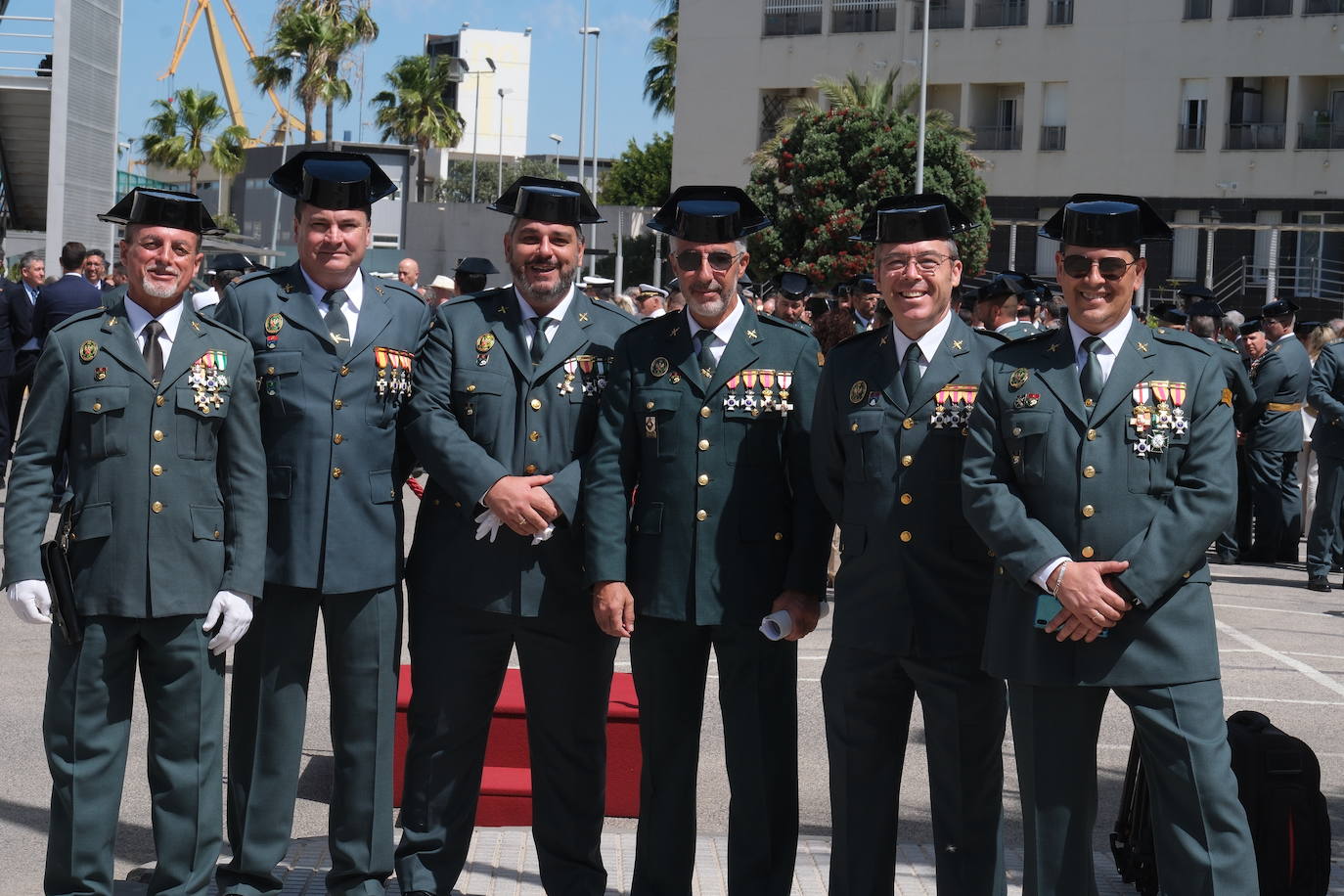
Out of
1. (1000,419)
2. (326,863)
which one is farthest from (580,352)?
(326,863)

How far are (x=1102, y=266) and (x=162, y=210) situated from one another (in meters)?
2.82

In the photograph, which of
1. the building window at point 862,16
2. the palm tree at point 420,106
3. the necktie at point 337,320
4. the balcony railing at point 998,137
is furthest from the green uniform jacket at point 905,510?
the palm tree at point 420,106

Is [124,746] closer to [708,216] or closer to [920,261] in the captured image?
[708,216]

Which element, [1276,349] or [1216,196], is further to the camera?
[1216,196]

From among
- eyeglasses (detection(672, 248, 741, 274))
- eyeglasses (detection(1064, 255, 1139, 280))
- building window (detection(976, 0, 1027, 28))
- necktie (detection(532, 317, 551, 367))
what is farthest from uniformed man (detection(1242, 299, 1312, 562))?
building window (detection(976, 0, 1027, 28))

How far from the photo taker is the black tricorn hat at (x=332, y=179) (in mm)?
4926

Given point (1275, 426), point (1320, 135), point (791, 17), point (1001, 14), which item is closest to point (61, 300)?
point (1275, 426)

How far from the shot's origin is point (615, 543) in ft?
15.6

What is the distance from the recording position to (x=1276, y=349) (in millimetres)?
13180

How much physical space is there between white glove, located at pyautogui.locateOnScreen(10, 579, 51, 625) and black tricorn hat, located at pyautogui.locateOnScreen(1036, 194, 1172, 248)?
3.18 m

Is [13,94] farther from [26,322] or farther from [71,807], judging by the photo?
[71,807]

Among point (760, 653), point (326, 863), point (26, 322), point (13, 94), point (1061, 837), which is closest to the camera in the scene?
point (1061, 837)

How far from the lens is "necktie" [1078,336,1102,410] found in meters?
4.37

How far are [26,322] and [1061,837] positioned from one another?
43.1ft
